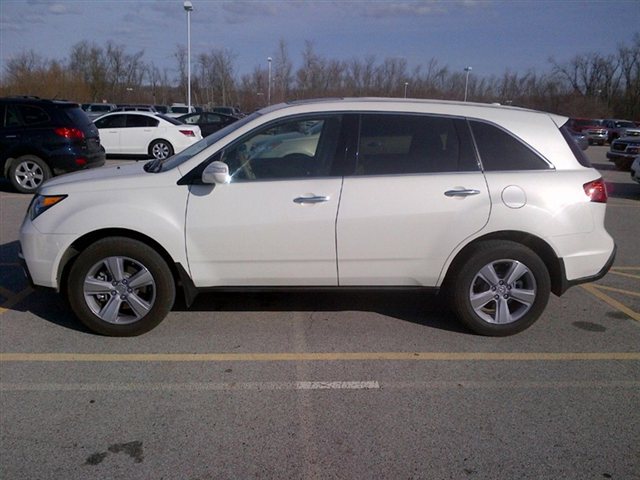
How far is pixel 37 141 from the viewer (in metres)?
10.3

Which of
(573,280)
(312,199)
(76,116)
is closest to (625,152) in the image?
(573,280)

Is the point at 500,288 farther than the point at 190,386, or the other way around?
the point at 500,288

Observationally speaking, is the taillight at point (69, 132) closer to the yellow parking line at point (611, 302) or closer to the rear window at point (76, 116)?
the rear window at point (76, 116)

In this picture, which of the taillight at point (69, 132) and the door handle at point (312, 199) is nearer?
the door handle at point (312, 199)

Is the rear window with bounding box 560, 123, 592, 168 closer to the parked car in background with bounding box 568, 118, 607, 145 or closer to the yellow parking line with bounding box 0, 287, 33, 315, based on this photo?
the yellow parking line with bounding box 0, 287, 33, 315

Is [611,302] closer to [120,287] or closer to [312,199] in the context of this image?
[312,199]

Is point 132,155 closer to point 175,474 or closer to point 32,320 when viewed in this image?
point 32,320

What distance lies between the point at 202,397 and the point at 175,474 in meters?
0.73

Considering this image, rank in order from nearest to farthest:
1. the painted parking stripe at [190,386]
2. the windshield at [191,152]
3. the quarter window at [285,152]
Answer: the painted parking stripe at [190,386], the quarter window at [285,152], the windshield at [191,152]

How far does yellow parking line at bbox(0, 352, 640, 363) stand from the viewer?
397 cm

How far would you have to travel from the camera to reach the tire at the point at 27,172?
10.4 metres

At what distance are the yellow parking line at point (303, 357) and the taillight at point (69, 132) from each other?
288 inches

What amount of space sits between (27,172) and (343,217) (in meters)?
8.60

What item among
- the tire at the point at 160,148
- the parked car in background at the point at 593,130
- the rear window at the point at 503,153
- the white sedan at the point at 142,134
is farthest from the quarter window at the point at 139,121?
the parked car in background at the point at 593,130
